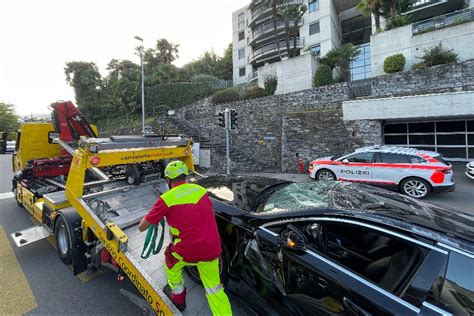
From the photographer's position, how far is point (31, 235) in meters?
4.33

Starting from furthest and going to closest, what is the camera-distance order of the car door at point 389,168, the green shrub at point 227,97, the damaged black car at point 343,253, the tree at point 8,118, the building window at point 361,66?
the tree at point 8,118 → the building window at point 361,66 → the green shrub at point 227,97 → the car door at point 389,168 → the damaged black car at point 343,253

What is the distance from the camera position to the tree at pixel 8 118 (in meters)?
46.1

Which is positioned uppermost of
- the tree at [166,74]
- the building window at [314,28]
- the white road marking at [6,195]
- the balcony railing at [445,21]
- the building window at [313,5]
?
the building window at [313,5]

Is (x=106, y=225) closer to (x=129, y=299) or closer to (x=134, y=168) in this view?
(x=129, y=299)

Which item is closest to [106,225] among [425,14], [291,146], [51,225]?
[51,225]

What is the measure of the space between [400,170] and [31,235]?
9.83 m

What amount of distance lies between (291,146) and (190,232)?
12.7m

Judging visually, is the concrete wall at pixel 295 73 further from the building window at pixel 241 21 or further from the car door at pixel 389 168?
the building window at pixel 241 21

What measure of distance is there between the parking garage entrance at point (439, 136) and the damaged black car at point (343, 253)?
15048mm

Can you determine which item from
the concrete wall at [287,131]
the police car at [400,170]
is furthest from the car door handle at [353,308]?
the concrete wall at [287,131]

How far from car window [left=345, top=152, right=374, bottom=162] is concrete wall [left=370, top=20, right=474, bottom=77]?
32.5ft

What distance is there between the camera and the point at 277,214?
245 centimetres

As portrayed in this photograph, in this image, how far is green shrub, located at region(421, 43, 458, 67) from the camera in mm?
13055

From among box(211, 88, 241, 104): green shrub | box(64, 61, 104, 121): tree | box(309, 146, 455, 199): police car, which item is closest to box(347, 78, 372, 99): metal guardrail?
box(309, 146, 455, 199): police car
